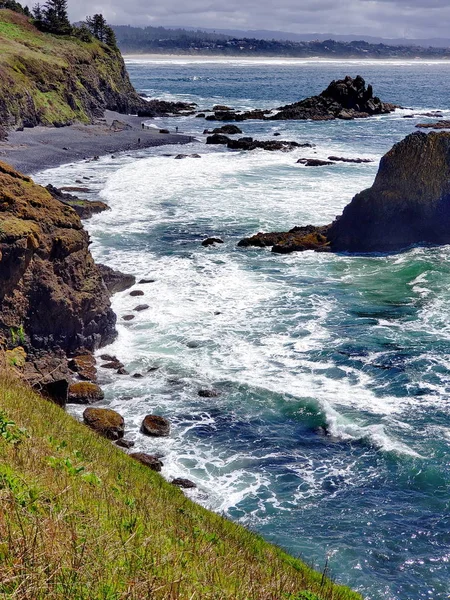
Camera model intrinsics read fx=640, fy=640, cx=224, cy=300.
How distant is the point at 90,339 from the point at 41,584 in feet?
57.1

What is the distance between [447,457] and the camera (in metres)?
16.2

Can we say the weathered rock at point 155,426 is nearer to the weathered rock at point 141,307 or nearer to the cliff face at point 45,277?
the cliff face at point 45,277

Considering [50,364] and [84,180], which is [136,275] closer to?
[50,364]

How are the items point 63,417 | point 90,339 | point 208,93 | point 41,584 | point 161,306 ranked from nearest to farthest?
1. point 41,584
2. point 63,417
3. point 90,339
4. point 161,306
5. point 208,93

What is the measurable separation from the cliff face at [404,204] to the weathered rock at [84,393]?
18.7m

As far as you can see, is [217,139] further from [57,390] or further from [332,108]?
[57,390]

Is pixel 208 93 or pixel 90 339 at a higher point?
pixel 208 93

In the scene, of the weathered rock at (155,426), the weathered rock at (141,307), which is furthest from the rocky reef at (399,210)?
the weathered rock at (155,426)

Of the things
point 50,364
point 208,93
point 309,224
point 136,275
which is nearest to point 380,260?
point 309,224

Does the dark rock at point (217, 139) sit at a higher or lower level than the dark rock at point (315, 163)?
higher

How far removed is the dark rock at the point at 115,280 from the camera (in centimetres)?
2720

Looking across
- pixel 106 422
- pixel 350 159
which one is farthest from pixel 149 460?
pixel 350 159

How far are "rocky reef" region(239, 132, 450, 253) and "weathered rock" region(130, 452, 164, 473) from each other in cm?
1967

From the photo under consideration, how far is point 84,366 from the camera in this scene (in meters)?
20.8
